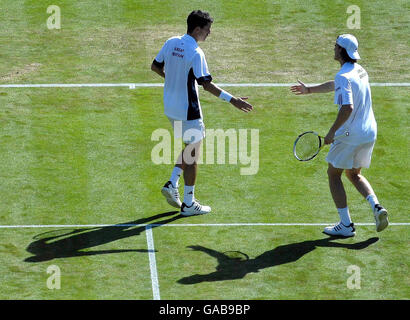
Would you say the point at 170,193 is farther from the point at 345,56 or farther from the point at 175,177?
the point at 345,56

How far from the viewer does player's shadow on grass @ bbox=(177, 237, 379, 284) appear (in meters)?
11.8

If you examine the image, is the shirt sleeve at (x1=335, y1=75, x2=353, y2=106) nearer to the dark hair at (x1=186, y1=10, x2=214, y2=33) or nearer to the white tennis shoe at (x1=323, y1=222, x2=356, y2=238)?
the white tennis shoe at (x1=323, y1=222, x2=356, y2=238)

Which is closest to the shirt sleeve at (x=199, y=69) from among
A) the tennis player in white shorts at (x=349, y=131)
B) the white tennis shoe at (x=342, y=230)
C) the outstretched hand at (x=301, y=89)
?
the outstretched hand at (x=301, y=89)

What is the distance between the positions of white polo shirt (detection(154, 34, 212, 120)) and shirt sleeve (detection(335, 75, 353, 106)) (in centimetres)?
176

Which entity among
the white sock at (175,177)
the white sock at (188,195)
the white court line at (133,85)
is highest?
the white court line at (133,85)

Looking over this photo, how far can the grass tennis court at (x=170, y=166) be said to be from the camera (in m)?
11.9

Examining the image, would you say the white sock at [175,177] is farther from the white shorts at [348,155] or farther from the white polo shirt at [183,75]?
the white shorts at [348,155]

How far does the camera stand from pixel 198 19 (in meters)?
13.1

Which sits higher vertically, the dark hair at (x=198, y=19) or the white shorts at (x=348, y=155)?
the dark hair at (x=198, y=19)

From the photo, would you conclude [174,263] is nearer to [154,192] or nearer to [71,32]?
[154,192]

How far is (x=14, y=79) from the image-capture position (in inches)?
717

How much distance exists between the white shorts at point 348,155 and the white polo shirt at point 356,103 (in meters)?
0.08
